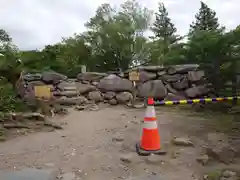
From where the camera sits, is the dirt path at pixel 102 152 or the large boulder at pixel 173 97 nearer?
the dirt path at pixel 102 152

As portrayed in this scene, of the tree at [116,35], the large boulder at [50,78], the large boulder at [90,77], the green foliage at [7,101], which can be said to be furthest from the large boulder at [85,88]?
the tree at [116,35]

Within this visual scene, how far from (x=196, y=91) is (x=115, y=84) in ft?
8.93

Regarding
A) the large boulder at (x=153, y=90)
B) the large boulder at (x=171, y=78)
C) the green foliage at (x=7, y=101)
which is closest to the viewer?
the green foliage at (x=7, y=101)

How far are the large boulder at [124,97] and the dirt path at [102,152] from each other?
10.3 feet

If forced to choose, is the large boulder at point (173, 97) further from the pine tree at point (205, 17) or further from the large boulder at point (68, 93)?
the pine tree at point (205, 17)

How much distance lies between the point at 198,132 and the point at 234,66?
9.57ft

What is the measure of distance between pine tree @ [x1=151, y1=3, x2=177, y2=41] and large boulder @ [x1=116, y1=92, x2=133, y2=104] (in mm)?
25930

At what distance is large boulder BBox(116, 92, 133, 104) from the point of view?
29.5 feet

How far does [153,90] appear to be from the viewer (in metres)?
9.28

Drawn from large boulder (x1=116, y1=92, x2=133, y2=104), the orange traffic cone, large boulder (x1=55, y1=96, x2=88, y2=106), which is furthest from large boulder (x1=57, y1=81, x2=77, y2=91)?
the orange traffic cone

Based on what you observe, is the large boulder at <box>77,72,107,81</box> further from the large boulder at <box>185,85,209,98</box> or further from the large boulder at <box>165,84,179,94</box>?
the large boulder at <box>185,85,209,98</box>

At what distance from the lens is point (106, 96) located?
927 cm

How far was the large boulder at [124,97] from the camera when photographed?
898cm

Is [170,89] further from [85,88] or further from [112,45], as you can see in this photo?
[112,45]
